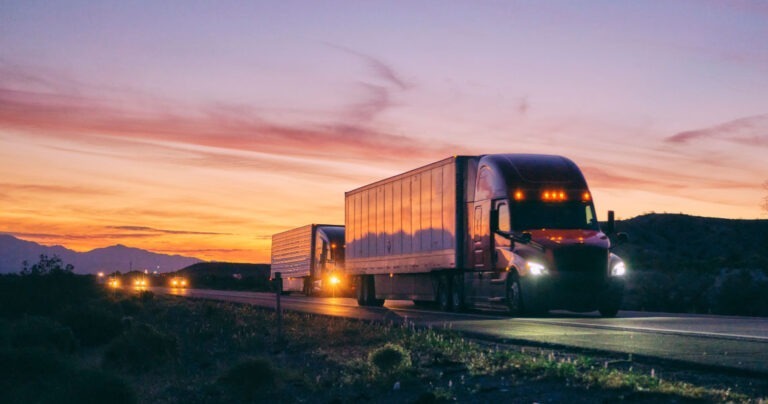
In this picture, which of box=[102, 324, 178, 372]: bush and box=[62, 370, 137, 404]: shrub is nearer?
box=[62, 370, 137, 404]: shrub

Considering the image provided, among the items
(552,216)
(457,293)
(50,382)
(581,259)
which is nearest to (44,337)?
(50,382)

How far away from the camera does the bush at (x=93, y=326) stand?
22016 mm

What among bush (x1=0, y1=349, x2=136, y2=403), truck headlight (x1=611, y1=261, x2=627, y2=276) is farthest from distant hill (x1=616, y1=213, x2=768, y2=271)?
bush (x1=0, y1=349, x2=136, y2=403)

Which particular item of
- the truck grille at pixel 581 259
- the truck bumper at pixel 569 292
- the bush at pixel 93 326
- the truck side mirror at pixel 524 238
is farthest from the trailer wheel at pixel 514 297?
the bush at pixel 93 326

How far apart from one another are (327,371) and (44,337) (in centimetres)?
812

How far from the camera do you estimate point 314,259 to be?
51875mm

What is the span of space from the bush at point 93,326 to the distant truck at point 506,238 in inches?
376

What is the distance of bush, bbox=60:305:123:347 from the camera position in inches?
867

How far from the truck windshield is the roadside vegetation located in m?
5.68

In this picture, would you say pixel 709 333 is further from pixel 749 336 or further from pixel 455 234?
pixel 455 234

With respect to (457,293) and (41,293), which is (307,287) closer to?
(41,293)

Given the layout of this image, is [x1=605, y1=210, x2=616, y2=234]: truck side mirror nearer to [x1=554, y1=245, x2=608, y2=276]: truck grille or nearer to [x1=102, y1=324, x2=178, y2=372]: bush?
[x1=554, y1=245, x2=608, y2=276]: truck grille

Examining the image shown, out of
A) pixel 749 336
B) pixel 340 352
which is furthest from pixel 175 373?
pixel 749 336

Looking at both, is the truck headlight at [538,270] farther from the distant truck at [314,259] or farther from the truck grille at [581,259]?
the distant truck at [314,259]
